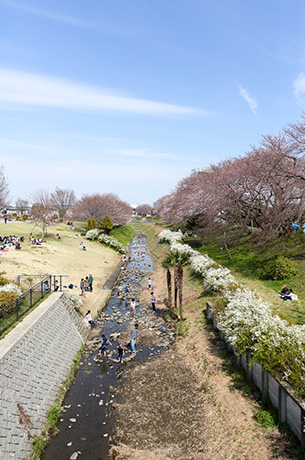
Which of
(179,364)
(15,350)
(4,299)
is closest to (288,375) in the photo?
(179,364)

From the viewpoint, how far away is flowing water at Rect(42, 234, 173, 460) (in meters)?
10.0

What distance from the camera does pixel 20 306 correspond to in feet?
43.2

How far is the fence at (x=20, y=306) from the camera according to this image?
11.6 metres

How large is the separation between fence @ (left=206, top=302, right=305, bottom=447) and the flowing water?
226 inches

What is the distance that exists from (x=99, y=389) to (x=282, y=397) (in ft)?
26.5

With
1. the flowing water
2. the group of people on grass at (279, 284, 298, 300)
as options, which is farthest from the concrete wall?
the group of people on grass at (279, 284, 298, 300)

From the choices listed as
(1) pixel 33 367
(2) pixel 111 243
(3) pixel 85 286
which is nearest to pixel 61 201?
(2) pixel 111 243

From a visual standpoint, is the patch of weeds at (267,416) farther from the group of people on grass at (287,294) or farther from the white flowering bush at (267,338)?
the group of people on grass at (287,294)

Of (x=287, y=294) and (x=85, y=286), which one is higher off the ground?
(x=287, y=294)

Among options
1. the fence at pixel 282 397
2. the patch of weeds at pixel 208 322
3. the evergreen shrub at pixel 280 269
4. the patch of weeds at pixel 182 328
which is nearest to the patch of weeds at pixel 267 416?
the fence at pixel 282 397

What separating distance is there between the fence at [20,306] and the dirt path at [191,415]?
574cm

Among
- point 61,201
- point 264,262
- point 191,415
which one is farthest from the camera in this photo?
point 61,201

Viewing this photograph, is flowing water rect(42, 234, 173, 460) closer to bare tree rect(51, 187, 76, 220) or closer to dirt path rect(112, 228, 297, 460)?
dirt path rect(112, 228, 297, 460)

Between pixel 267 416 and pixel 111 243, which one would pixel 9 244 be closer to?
pixel 111 243
